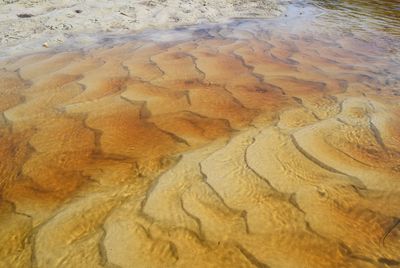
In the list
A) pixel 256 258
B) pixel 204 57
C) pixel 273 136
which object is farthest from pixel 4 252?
pixel 204 57

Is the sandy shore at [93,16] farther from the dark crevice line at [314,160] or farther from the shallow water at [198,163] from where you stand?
the dark crevice line at [314,160]

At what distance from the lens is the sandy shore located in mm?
4492

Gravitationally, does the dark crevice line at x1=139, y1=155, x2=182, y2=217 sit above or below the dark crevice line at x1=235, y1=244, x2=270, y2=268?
below

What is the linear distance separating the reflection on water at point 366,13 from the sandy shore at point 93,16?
105 cm

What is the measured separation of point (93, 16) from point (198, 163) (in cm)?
420

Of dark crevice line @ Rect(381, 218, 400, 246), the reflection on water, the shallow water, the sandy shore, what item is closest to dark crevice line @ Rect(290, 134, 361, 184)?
the shallow water

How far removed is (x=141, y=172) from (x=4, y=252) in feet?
2.32

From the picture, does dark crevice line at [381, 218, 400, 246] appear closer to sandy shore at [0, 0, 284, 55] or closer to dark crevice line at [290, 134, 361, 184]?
dark crevice line at [290, 134, 361, 184]

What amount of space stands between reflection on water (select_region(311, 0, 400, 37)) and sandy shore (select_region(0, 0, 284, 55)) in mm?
1054

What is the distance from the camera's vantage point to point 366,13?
251 inches

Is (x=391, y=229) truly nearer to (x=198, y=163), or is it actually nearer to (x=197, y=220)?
(x=197, y=220)

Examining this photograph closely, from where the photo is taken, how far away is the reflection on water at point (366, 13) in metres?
5.57

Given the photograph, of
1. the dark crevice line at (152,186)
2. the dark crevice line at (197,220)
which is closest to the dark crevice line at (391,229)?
the dark crevice line at (197,220)

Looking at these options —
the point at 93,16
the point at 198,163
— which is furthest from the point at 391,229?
the point at 93,16
